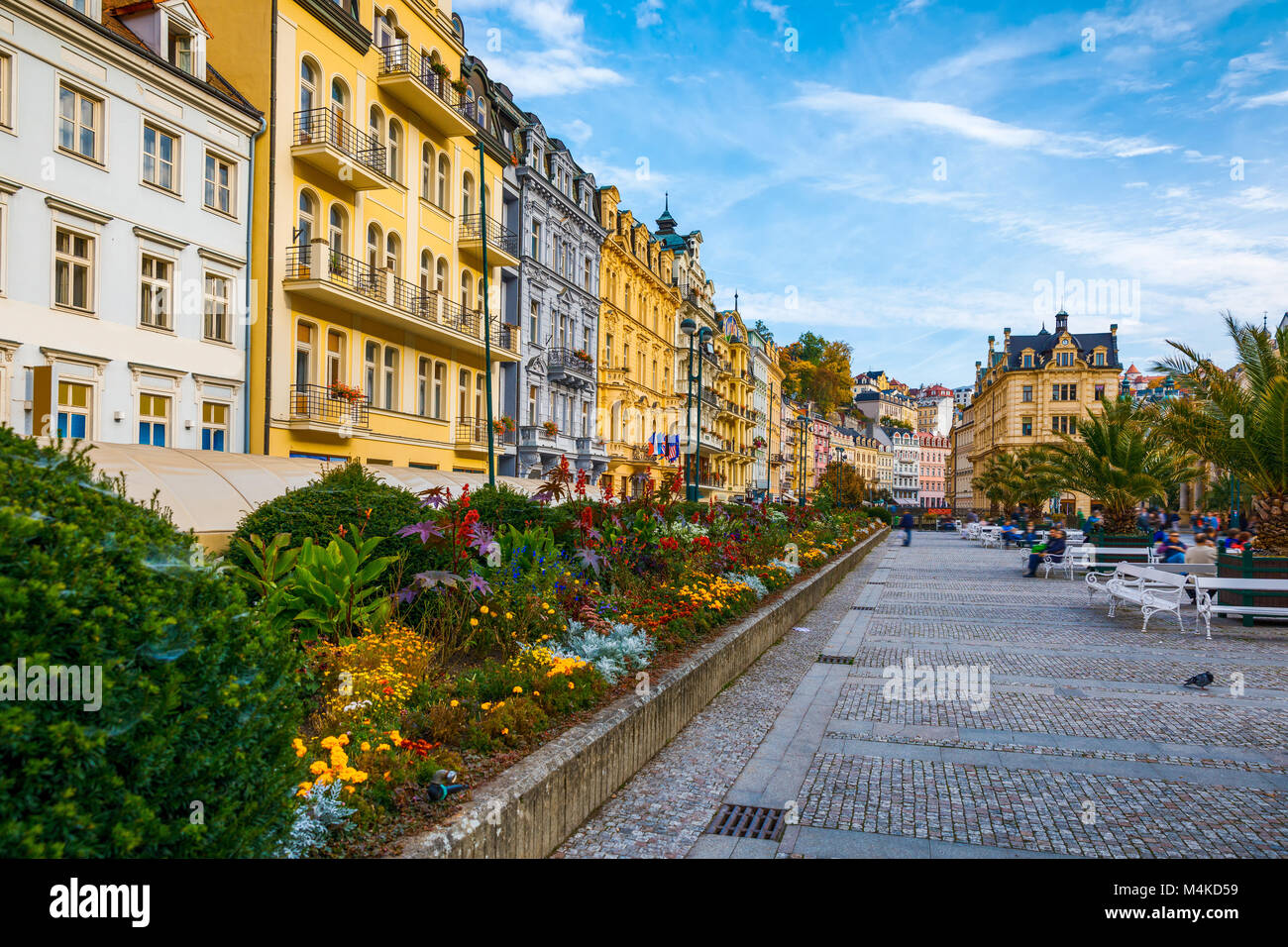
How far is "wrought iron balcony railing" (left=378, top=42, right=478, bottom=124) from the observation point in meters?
23.5

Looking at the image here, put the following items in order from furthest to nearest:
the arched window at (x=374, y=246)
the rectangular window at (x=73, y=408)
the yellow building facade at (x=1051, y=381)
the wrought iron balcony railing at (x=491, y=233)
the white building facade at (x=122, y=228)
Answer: the yellow building facade at (x=1051, y=381), the wrought iron balcony railing at (x=491, y=233), the arched window at (x=374, y=246), the rectangular window at (x=73, y=408), the white building facade at (x=122, y=228)

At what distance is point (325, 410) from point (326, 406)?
4.5 inches

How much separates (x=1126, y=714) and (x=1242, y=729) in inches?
34.4

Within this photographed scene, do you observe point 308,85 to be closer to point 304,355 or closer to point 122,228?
point 304,355

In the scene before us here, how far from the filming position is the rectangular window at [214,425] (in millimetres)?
18750

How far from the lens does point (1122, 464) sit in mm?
23078

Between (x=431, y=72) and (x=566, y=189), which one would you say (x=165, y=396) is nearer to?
(x=431, y=72)

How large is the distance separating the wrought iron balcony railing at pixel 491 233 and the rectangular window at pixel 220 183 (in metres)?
7.77

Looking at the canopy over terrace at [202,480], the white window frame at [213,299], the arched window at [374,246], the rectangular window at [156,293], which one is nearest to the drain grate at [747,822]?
the canopy over terrace at [202,480]

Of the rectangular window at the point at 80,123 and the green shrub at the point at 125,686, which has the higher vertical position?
the rectangular window at the point at 80,123

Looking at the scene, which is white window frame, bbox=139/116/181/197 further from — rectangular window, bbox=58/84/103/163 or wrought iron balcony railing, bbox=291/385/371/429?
wrought iron balcony railing, bbox=291/385/371/429

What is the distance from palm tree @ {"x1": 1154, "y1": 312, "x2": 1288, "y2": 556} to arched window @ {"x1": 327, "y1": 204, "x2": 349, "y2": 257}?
1942cm

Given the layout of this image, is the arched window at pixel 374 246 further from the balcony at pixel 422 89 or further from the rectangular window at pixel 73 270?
the rectangular window at pixel 73 270
